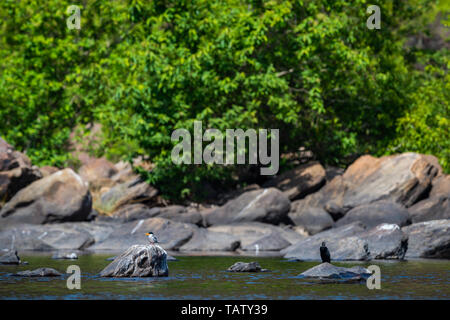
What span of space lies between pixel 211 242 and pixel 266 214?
14.0ft

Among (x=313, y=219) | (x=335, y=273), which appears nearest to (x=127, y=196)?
(x=313, y=219)

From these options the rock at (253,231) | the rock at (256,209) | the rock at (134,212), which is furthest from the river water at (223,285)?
the rock at (134,212)

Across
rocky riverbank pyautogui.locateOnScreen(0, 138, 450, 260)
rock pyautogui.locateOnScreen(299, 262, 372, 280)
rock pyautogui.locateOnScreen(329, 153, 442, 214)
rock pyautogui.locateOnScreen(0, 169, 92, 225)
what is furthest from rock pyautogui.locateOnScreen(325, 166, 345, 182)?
rock pyautogui.locateOnScreen(299, 262, 372, 280)

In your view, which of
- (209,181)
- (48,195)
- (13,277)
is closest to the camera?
(13,277)

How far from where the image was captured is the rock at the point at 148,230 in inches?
1113

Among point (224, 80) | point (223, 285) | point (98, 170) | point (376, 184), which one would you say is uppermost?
point (224, 80)

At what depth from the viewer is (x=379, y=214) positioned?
29.9 m

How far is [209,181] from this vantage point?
38.3 m

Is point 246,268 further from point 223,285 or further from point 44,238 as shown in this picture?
point 44,238

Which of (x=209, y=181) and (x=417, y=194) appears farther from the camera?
(x=209, y=181)
